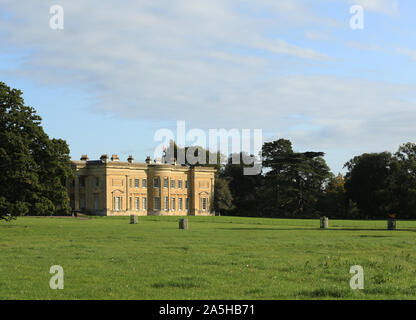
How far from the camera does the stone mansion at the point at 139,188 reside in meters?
96.2

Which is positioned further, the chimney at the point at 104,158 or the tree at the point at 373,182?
the chimney at the point at 104,158

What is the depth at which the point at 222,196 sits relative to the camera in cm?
10931

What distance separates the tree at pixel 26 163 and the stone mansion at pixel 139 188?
46.8 meters

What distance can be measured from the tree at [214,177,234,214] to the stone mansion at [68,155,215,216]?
1122mm

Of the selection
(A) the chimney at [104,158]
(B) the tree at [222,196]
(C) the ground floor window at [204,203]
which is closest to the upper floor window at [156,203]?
(C) the ground floor window at [204,203]

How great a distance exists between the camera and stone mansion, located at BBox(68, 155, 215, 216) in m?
96.2

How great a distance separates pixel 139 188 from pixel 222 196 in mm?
15599

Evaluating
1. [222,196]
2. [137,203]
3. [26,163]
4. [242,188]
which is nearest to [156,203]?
[137,203]

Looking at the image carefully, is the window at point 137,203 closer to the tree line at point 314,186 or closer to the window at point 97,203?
the window at point 97,203

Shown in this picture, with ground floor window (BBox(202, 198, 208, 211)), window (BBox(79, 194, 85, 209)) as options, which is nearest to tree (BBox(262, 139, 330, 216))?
ground floor window (BBox(202, 198, 208, 211))

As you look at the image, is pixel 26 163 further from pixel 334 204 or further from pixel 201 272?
pixel 334 204

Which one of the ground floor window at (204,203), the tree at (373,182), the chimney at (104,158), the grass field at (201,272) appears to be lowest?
the ground floor window at (204,203)

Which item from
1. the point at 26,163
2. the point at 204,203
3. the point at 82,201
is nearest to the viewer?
the point at 26,163
